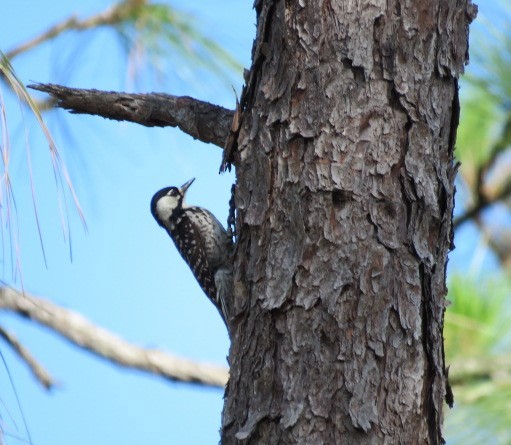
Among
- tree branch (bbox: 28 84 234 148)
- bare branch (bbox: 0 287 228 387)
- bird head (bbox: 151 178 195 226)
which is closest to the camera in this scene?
tree branch (bbox: 28 84 234 148)

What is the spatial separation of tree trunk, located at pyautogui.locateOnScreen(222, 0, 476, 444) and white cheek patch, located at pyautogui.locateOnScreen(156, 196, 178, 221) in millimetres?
1946

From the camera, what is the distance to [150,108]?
2.96m

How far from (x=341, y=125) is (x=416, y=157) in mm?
204

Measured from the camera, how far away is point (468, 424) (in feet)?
13.0

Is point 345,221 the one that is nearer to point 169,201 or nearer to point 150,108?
point 150,108

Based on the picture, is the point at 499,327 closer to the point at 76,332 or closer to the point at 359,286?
the point at 76,332

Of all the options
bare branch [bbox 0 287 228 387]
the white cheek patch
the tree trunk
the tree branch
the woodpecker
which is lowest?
the tree trunk

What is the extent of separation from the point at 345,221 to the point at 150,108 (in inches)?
35.9

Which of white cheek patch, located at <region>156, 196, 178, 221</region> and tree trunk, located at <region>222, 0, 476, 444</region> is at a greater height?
white cheek patch, located at <region>156, 196, 178, 221</region>

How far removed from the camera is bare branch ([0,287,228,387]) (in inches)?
157

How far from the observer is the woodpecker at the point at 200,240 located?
13.3 ft

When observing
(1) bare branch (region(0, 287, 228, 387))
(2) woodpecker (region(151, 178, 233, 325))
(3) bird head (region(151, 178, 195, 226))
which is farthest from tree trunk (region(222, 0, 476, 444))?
(3) bird head (region(151, 178, 195, 226))

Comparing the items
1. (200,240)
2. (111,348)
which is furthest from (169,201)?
(111,348)

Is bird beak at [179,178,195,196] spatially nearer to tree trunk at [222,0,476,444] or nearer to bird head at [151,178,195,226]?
bird head at [151,178,195,226]
